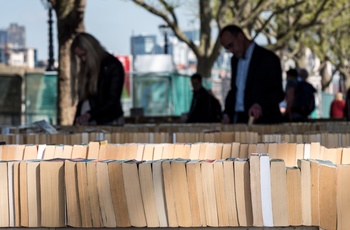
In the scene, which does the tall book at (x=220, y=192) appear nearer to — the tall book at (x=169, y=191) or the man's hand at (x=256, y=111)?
the tall book at (x=169, y=191)

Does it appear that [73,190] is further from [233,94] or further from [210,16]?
[210,16]

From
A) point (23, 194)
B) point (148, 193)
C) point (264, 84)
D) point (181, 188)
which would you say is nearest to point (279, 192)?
point (181, 188)

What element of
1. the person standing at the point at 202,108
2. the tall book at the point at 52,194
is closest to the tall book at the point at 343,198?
the tall book at the point at 52,194

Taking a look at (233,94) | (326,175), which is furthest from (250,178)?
(233,94)

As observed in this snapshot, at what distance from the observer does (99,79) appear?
10930mm

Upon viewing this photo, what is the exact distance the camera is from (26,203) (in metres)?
4.45

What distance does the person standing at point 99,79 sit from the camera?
424 inches

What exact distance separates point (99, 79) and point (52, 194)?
6.53m

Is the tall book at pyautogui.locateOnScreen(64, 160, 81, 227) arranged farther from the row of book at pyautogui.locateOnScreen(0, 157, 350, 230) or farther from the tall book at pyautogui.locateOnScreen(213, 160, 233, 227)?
the tall book at pyautogui.locateOnScreen(213, 160, 233, 227)

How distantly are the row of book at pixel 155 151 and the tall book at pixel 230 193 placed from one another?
860 millimetres

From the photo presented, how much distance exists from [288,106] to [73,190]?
11.9m

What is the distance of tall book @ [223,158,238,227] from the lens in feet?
14.1

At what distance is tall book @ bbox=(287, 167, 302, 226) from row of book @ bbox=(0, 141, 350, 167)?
2.63ft

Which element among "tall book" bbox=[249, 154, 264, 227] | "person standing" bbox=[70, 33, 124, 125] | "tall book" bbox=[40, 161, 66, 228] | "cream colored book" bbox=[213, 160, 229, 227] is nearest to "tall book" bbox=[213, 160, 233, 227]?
"cream colored book" bbox=[213, 160, 229, 227]
